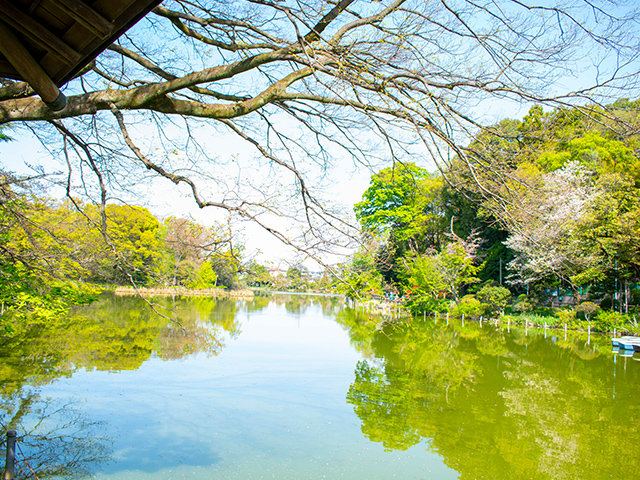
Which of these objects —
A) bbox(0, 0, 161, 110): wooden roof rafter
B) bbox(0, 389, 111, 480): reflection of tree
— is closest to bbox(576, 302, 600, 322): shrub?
bbox(0, 389, 111, 480): reflection of tree

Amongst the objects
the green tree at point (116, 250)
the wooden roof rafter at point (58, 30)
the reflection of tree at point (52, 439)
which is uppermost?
the wooden roof rafter at point (58, 30)

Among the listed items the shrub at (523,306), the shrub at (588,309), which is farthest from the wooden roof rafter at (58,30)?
the shrub at (523,306)

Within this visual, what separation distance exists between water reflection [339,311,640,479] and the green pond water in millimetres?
31

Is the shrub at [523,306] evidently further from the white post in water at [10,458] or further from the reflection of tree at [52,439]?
the white post in water at [10,458]

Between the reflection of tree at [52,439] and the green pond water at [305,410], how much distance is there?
2 cm

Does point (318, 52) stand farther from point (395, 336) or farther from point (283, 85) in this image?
point (395, 336)

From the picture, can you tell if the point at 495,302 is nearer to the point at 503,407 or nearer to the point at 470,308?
the point at 470,308

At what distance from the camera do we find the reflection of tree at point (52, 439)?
13.4ft

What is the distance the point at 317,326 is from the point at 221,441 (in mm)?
11738

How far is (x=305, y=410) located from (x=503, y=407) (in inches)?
131

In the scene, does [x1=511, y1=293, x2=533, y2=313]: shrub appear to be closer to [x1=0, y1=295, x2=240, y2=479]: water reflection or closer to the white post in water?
[x1=0, y1=295, x2=240, y2=479]: water reflection

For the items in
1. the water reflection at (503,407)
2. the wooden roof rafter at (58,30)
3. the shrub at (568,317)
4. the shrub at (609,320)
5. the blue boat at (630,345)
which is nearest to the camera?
the wooden roof rafter at (58,30)

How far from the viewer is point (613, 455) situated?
513 cm

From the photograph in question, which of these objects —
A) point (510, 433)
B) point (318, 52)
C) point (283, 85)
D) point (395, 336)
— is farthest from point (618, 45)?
point (395, 336)
